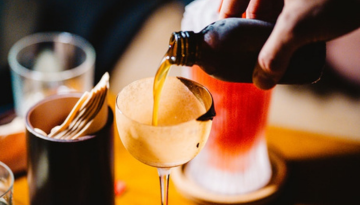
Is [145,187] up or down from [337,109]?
up

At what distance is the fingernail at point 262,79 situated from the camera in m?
0.57

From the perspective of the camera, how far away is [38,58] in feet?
5.13

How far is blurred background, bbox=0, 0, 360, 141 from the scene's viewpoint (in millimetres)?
1520

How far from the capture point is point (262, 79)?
58cm

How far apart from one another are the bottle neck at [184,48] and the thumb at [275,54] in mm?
94

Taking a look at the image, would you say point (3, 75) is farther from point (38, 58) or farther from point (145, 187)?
point (145, 187)

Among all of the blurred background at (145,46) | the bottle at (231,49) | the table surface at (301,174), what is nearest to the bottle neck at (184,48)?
the bottle at (231,49)

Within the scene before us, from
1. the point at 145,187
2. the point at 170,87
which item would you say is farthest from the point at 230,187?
the point at 170,87

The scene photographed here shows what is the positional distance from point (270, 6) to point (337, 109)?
1.03m

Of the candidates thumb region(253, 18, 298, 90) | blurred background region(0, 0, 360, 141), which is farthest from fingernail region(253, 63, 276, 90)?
blurred background region(0, 0, 360, 141)

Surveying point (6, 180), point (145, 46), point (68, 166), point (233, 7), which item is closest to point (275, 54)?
point (233, 7)

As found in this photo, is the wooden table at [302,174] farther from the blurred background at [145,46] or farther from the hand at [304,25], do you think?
the blurred background at [145,46]

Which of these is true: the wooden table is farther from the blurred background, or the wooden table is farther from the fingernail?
the blurred background

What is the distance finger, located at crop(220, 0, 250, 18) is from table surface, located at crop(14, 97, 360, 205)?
14.4 inches
